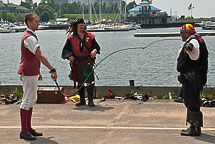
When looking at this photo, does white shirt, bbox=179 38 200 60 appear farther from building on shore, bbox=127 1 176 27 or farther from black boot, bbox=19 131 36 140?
building on shore, bbox=127 1 176 27

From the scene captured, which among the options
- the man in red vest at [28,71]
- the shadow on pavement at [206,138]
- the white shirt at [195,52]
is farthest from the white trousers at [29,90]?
the shadow on pavement at [206,138]

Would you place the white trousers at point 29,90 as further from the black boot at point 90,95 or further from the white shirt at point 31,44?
the black boot at point 90,95

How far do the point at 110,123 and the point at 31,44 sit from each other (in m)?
2.22

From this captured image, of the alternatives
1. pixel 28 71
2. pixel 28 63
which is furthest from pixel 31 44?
pixel 28 71

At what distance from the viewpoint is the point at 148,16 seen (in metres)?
188

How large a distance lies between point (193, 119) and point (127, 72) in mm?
31342

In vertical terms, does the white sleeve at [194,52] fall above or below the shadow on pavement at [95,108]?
above

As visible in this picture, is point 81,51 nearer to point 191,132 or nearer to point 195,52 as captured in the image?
point 195,52

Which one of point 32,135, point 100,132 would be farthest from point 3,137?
point 100,132

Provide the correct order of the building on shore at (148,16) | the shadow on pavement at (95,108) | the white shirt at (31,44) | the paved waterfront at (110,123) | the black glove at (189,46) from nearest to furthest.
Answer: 1. the white shirt at (31,44)
2. the black glove at (189,46)
3. the paved waterfront at (110,123)
4. the shadow on pavement at (95,108)
5. the building on shore at (148,16)

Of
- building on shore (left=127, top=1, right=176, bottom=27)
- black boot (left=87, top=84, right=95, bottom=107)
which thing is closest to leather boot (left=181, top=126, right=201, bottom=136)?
black boot (left=87, top=84, right=95, bottom=107)

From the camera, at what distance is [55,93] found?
1012 centimetres

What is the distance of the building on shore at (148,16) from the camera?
189 meters

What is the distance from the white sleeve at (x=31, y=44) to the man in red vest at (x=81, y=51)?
2.94 meters
